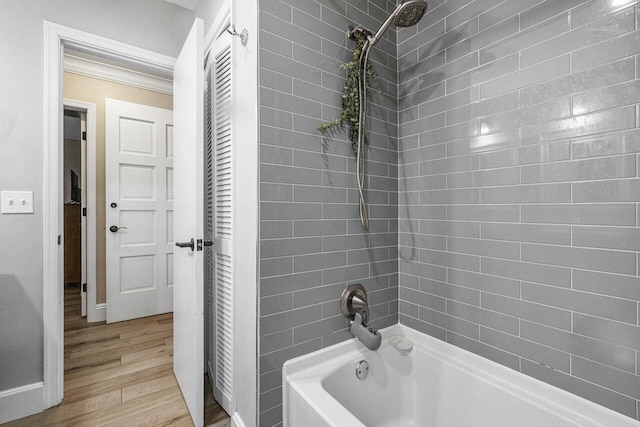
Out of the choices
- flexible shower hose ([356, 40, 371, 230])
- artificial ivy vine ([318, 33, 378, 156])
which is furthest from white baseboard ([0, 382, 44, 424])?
artificial ivy vine ([318, 33, 378, 156])

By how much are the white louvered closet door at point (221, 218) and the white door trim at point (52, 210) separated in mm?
865

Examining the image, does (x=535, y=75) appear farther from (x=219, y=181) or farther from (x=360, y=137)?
(x=219, y=181)

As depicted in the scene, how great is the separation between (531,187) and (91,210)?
11.8 feet

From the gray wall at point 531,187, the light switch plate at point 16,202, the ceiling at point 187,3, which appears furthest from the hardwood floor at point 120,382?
the ceiling at point 187,3

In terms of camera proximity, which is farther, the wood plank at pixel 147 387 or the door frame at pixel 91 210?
the door frame at pixel 91 210

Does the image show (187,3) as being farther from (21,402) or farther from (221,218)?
(21,402)

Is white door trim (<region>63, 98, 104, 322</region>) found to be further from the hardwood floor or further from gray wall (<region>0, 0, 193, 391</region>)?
gray wall (<region>0, 0, 193, 391</region>)

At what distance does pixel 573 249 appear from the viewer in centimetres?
104

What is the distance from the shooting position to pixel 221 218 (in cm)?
167

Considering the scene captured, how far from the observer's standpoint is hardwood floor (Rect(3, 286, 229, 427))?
1622mm

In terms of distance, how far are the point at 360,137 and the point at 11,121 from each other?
76.4 inches

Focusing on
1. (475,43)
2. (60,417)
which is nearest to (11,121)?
(60,417)

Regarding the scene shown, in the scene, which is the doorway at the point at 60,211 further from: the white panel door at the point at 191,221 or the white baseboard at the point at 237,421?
the white panel door at the point at 191,221

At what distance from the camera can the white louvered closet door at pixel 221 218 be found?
157cm
